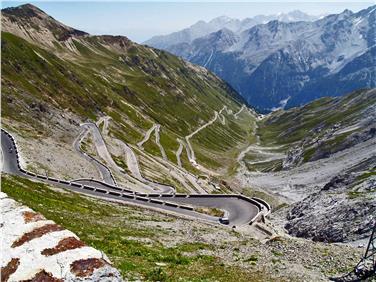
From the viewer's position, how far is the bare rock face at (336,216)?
68375 mm

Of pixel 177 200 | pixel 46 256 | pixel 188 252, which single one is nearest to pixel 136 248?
pixel 188 252

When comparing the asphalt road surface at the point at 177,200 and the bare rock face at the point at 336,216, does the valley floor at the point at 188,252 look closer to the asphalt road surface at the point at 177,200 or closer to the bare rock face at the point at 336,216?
the asphalt road surface at the point at 177,200

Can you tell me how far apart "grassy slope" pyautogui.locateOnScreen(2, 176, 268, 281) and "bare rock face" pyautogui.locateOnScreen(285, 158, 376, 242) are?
33319 millimetres

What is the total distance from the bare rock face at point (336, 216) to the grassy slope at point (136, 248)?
3332cm

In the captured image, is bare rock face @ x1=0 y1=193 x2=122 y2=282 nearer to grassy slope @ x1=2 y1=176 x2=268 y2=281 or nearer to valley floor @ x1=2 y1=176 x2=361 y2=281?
valley floor @ x1=2 y1=176 x2=361 y2=281

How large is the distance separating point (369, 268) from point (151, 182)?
357 feet

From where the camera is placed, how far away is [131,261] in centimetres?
3041

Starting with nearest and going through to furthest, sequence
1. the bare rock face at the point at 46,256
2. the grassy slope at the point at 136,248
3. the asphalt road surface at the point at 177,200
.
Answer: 1. the bare rock face at the point at 46,256
2. the grassy slope at the point at 136,248
3. the asphalt road surface at the point at 177,200

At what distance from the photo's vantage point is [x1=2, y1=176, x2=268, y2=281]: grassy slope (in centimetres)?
2875

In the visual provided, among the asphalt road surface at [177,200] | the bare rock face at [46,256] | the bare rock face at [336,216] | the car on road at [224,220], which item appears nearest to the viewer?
the bare rock face at [46,256]

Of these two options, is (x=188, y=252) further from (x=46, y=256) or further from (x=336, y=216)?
(x=336, y=216)

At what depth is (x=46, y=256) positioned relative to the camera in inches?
788

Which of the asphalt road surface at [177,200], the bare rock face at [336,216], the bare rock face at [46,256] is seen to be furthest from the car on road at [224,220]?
the bare rock face at [46,256]

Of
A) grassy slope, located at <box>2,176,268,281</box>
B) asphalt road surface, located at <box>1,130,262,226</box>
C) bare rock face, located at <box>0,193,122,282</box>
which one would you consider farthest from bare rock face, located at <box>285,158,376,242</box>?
bare rock face, located at <box>0,193,122,282</box>
